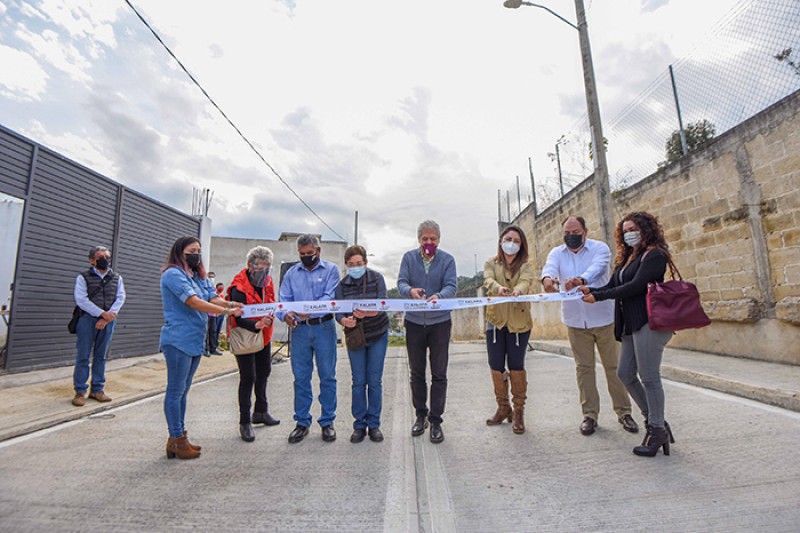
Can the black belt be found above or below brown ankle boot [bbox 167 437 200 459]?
above

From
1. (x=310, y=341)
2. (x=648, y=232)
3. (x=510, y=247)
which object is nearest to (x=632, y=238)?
(x=648, y=232)

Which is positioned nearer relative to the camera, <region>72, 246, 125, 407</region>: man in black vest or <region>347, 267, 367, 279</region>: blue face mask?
<region>347, 267, 367, 279</region>: blue face mask

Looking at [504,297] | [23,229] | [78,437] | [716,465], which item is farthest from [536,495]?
[23,229]

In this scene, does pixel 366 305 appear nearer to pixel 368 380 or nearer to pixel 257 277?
pixel 368 380

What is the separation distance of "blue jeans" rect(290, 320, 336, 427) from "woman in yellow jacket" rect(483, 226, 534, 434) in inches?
57.0

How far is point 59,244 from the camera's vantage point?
7.21 metres

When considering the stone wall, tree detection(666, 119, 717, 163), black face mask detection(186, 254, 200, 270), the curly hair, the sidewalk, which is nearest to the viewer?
the curly hair

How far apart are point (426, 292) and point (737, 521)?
2.54 m

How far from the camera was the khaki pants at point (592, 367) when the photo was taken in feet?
12.0

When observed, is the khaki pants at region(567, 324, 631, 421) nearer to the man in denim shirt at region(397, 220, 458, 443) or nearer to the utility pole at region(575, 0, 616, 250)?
the man in denim shirt at region(397, 220, 458, 443)

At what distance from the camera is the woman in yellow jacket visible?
3758 millimetres

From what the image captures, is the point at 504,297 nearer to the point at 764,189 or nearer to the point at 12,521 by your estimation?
the point at 12,521

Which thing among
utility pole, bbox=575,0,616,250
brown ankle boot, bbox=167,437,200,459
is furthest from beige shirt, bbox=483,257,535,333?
utility pole, bbox=575,0,616,250

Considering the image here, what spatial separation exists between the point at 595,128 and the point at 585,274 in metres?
5.21
